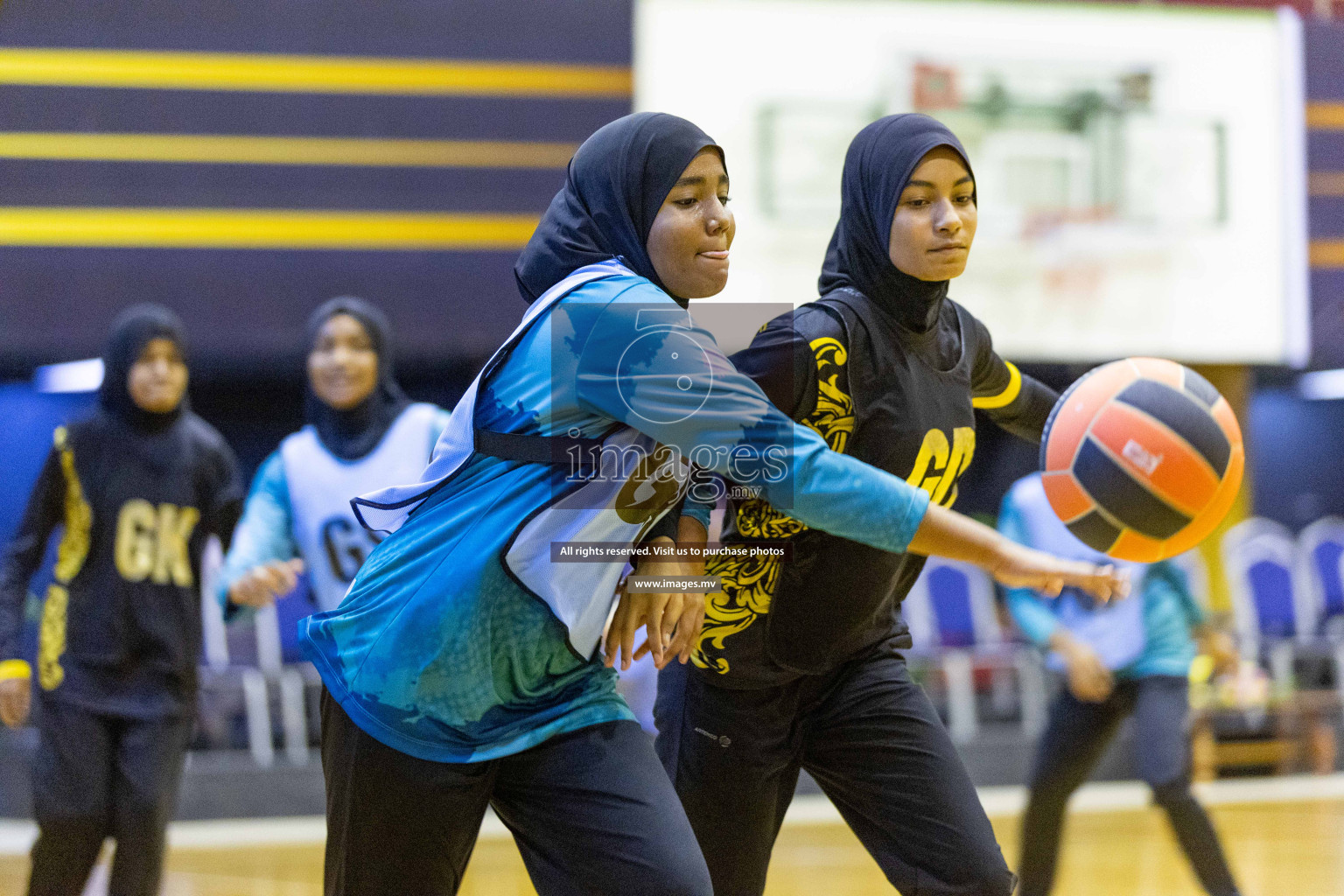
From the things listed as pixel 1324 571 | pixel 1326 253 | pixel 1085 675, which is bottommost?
pixel 1324 571

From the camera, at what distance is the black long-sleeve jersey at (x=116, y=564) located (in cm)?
365

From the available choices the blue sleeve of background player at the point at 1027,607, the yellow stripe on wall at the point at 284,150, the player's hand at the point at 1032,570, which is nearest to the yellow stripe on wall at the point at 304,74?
the yellow stripe on wall at the point at 284,150

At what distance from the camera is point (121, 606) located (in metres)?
3.71

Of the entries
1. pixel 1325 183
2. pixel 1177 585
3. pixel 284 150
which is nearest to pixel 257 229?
pixel 284 150

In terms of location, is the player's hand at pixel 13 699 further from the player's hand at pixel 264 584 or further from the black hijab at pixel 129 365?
the player's hand at pixel 264 584

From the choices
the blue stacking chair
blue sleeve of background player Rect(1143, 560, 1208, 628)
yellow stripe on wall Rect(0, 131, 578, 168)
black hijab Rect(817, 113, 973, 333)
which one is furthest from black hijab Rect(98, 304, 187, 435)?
the blue stacking chair

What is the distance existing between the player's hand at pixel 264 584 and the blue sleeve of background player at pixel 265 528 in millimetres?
245

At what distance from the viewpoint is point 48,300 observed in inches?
332

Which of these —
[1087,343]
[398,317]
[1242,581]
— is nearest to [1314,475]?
[1242,581]

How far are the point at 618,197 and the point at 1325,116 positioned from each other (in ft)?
30.4

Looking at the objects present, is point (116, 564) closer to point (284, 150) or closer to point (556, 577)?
point (556, 577)

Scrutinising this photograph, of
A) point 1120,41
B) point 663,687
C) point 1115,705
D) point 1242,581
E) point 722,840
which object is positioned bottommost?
point 1242,581

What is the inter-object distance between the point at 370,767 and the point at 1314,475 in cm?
1243

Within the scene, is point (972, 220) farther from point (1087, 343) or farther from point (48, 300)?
point (48, 300)
